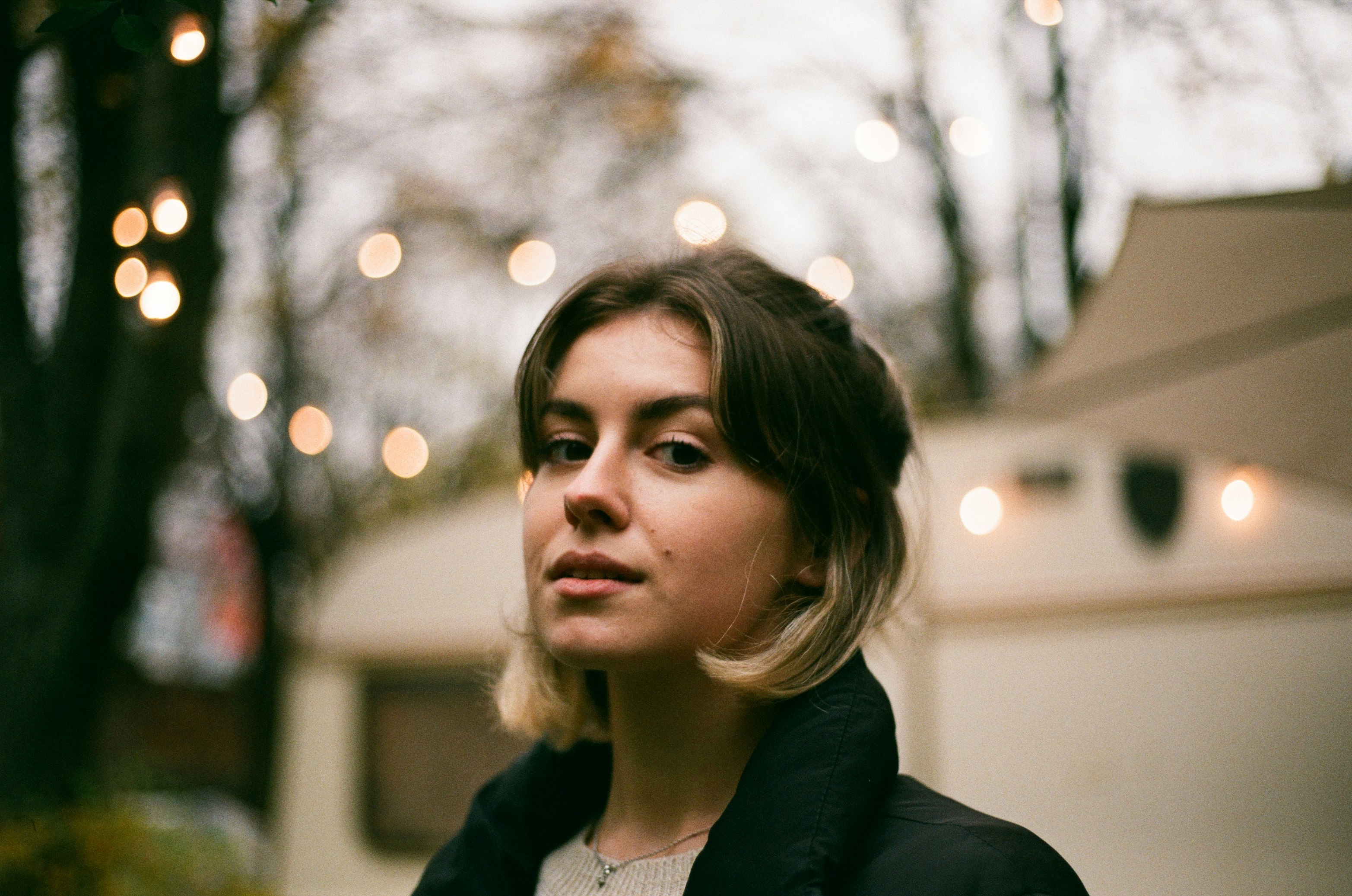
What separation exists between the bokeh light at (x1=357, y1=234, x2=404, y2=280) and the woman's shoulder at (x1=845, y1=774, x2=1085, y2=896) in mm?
5721

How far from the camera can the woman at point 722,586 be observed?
4.74ft

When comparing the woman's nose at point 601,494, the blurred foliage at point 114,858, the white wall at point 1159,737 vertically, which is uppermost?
the woman's nose at point 601,494

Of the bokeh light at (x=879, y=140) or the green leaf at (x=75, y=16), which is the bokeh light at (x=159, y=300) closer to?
the green leaf at (x=75, y=16)

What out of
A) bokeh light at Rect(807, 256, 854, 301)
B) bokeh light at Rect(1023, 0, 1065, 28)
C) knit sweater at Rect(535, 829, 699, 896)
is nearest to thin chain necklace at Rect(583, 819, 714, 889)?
knit sweater at Rect(535, 829, 699, 896)

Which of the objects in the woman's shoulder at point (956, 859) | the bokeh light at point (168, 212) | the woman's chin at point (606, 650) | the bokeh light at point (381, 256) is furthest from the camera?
the bokeh light at point (381, 256)

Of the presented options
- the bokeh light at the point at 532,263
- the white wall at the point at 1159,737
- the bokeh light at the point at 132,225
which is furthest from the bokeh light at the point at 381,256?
the white wall at the point at 1159,737

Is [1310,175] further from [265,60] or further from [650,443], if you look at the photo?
[265,60]

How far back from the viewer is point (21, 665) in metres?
4.12

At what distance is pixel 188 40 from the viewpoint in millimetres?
2535

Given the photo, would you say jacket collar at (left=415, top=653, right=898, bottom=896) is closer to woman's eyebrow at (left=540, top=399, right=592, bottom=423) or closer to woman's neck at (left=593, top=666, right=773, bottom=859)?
woman's neck at (left=593, top=666, right=773, bottom=859)

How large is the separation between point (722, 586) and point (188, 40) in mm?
1967

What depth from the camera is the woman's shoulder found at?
1277mm

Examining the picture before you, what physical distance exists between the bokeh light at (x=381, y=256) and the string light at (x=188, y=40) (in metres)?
3.75

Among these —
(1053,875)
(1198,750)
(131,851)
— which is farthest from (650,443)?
(131,851)
